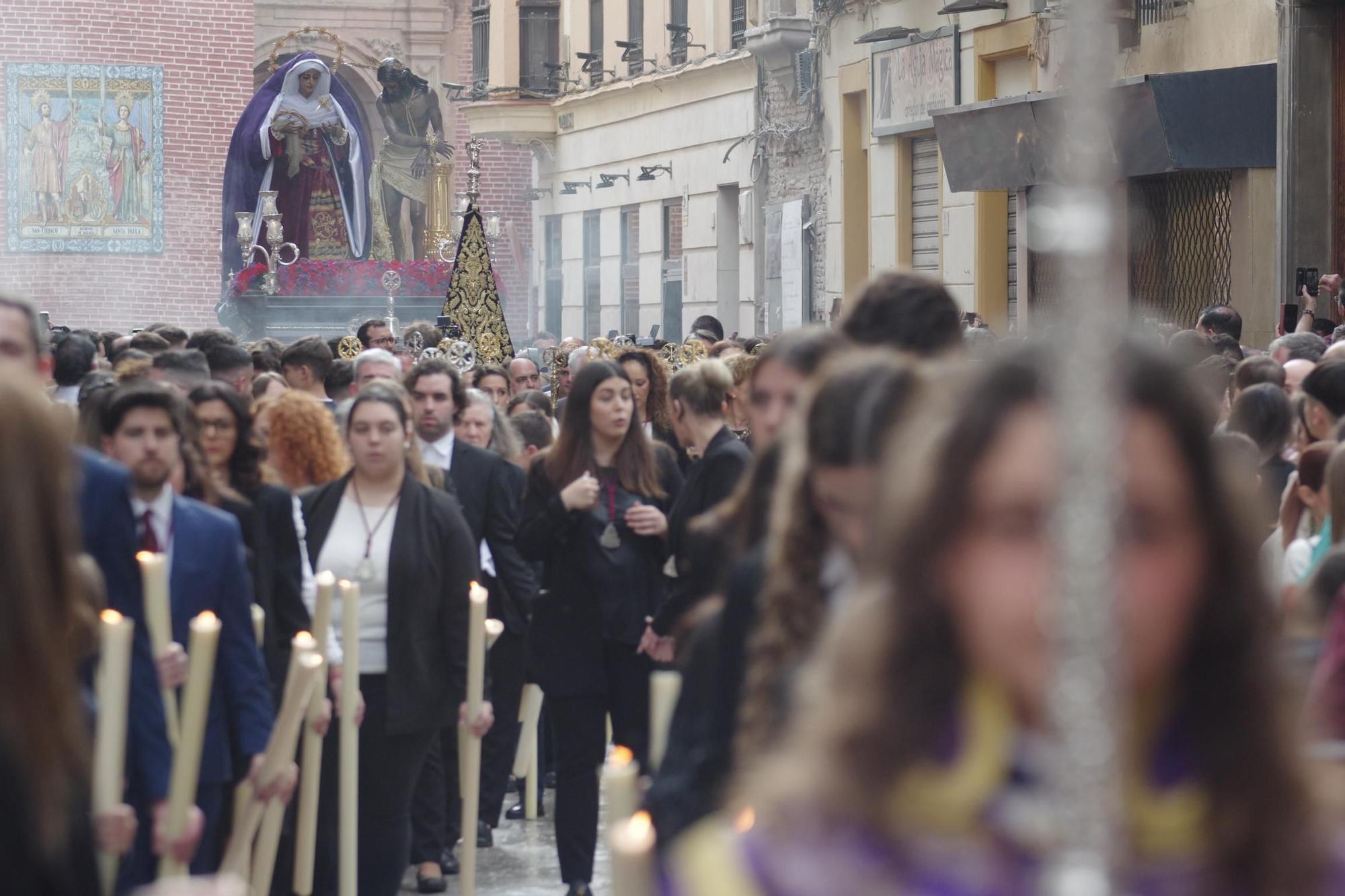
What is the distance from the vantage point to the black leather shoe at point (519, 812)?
963 cm

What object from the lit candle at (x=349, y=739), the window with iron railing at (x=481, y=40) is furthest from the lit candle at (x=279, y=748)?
the window with iron railing at (x=481, y=40)

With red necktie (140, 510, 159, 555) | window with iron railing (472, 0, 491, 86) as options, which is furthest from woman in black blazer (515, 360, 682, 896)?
window with iron railing (472, 0, 491, 86)

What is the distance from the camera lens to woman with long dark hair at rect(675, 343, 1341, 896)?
1.32 metres

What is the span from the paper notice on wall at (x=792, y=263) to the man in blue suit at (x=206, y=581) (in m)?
21.5

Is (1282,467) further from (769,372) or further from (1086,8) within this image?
(1086,8)

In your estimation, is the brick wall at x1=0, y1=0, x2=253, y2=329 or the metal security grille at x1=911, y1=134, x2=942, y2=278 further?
the brick wall at x1=0, y1=0, x2=253, y2=329

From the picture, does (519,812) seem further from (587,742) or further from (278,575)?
(278,575)

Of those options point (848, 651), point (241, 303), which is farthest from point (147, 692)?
point (241, 303)

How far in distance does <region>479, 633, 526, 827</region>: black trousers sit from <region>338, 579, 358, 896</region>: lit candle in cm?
226

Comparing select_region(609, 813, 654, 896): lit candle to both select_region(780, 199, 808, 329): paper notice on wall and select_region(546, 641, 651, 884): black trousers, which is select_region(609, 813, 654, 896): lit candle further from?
select_region(780, 199, 808, 329): paper notice on wall

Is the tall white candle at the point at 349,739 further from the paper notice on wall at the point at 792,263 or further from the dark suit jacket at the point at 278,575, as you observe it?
the paper notice on wall at the point at 792,263

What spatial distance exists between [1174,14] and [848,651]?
58.7 feet

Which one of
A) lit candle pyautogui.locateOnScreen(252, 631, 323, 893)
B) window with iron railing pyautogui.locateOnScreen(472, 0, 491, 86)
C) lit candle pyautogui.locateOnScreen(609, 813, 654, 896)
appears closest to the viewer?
lit candle pyautogui.locateOnScreen(609, 813, 654, 896)

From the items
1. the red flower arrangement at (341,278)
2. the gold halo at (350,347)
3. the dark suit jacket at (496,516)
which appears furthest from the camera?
the red flower arrangement at (341,278)
